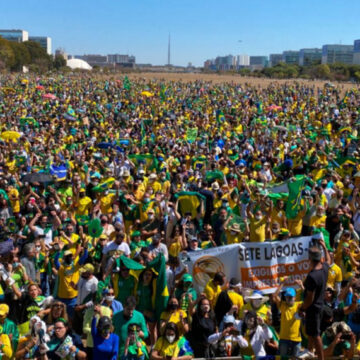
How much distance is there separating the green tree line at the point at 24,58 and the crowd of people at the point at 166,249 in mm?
63598

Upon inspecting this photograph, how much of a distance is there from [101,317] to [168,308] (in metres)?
0.77

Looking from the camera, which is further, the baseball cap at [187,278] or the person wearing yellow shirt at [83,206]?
the person wearing yellow shirt at [83,206]

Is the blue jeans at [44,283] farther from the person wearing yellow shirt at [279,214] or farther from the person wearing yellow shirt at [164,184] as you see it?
the person wearing yellow shirt at [279,214]

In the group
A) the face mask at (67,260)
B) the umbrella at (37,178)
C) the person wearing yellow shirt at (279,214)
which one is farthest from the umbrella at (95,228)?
the umbrella at (37,178)

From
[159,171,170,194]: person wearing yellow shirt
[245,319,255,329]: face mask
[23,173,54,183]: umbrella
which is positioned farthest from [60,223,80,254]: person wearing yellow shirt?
[23,173,54,183]: umbrella

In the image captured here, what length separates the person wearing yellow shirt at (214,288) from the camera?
19.7ft

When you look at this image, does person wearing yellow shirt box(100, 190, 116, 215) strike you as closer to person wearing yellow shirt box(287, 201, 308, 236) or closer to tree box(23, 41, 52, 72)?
person wearing yellow shirt box(287, 201, 308, 236)

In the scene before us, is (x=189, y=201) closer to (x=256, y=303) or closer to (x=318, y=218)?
(x=318, y=218)

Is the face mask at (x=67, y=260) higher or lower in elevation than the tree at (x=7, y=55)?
lower

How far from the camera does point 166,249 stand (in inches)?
274

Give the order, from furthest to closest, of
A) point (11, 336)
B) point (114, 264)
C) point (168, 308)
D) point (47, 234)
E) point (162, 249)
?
1. point (47, 234)
2. point (162, 249)
3. point (114, 264)
4. point (168, 308)
5. point (11, 336)

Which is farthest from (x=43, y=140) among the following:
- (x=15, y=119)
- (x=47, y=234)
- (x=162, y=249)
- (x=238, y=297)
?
(x=238, y=297)

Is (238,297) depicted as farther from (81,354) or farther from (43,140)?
(43,140)

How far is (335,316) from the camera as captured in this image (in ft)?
18.6
